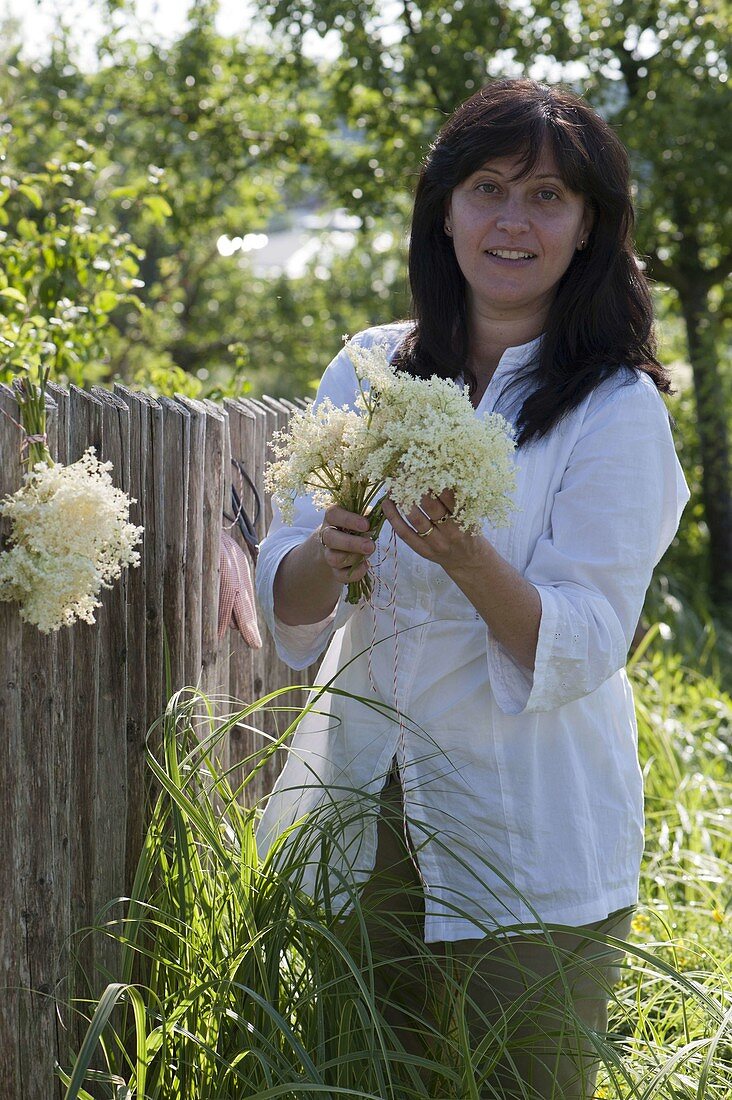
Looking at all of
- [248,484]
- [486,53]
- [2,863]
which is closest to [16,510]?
[2,863]

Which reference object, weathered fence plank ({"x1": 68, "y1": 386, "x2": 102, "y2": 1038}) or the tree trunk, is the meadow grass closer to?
weathered fence plank ({"x1": 68, "y1": 386, "x2": 102, "y2": 1038})

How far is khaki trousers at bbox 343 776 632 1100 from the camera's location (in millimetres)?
1941

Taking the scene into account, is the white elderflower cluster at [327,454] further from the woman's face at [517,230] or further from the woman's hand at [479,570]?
the woman's face at [517,230]

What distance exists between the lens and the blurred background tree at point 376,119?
703cm

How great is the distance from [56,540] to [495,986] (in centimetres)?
105

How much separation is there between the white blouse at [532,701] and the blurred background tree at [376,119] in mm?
4026

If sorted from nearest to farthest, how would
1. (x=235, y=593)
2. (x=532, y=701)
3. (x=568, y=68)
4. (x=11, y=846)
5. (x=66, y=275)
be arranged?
(x=532, y=701) < (x=11, y=846) < (x=235, y=593) < (x=66, y=275) < (x=568, y=68)

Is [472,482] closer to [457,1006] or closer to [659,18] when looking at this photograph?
[457,1006]

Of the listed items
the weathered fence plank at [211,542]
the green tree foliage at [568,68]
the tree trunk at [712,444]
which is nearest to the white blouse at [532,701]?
the weathered fence plank at [211,542]

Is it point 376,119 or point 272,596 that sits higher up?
point 376,119

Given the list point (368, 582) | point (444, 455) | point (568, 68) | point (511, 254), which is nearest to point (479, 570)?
point (444, 455)

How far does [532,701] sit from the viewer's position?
1948 millimetres

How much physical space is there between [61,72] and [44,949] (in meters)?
7.22

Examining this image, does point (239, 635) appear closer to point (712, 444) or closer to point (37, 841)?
point (37, 841)
